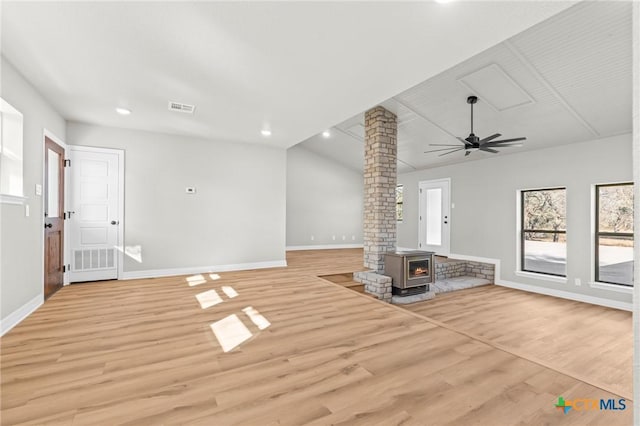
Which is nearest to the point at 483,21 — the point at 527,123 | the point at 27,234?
the point at 527,123

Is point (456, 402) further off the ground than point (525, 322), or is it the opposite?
point (456, 402)

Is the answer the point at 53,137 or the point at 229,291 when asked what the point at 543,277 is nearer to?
the point at 229,291

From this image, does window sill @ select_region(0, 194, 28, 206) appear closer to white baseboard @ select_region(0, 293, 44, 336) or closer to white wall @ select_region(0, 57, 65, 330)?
white wall @ select_region(0, 57, 65, 330)

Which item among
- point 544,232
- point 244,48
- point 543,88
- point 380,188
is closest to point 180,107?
point 244,48

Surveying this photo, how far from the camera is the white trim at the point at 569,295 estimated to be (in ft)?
15.4

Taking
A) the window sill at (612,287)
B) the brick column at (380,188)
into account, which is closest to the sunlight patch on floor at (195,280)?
the brick column at (380,188)

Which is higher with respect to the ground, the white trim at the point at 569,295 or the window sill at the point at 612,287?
the window sill at the point at 612,287

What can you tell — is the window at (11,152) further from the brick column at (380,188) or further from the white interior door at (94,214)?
the brick column at (380,188)

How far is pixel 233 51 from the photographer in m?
2.60

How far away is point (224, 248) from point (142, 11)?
424 cm

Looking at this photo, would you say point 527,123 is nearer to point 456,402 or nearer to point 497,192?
point 497,192

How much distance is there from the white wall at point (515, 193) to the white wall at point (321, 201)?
6.33 feet

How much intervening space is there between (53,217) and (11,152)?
1.46 metres

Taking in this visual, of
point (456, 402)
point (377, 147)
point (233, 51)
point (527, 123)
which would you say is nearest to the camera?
point (456, 402)
